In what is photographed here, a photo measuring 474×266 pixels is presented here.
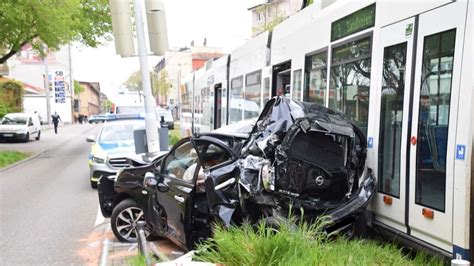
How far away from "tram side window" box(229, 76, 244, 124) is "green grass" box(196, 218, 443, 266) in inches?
293

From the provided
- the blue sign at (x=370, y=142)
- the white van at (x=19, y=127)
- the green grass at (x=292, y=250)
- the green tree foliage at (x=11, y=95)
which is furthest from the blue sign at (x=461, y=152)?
the green tree foliage at (x=11, y=95)

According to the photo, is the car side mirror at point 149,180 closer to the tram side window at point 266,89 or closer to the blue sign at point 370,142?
the blue sign at point 370,142

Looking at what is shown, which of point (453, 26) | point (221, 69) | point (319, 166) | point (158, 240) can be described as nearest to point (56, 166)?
point (221, 69)

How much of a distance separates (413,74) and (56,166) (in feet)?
53.5

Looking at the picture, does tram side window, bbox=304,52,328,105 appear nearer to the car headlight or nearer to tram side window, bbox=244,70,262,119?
tram side window, bbox=244,70,262,119

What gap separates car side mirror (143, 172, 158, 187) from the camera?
6688 millimetres

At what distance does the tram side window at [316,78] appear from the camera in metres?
7.24

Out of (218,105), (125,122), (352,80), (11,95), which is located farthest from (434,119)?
(11,95)

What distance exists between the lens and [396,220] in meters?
5.29

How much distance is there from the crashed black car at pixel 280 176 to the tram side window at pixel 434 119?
77 centimetres

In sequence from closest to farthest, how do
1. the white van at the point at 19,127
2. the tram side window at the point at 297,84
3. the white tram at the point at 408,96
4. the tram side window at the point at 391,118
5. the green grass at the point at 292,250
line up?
1. the green grass at the point at 292,250
2. the white tram at the point at 408,96
3. the tram side window at the point at 391,118
4. the tram side window at the point at 297,84
5. the white van at the point at 19,127

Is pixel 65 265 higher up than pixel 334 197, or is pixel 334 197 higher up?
pixel 334 197

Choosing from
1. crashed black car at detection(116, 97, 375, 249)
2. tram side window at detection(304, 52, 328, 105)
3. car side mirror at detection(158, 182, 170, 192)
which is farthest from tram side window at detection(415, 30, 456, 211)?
car side mirror at detection(158, 182, 170, 192)

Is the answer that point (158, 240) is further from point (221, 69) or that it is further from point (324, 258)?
point (221, 69)
